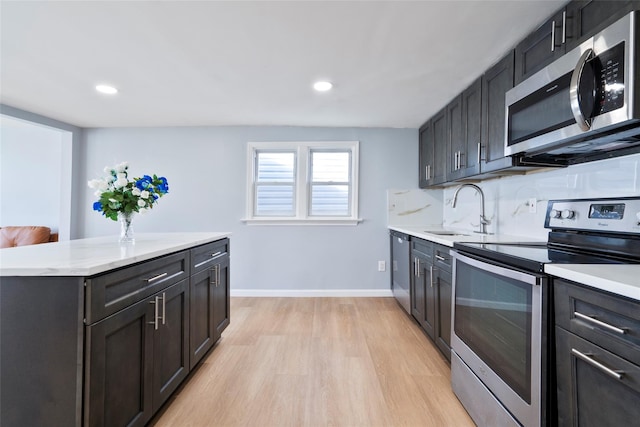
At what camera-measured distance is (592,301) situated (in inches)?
34.6

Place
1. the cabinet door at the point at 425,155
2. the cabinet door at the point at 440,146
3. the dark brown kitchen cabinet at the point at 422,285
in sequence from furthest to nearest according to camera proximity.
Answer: the cabinet door at the point at 425,155, the cabinet door at the point at 440,146, the dark brown kitchen cabinet at the point at 422,285

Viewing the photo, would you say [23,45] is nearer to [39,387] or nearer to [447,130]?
[39,387]

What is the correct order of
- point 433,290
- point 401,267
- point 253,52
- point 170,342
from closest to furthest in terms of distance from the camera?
point 170,342
point 253,52
point 433,290
point 401,267

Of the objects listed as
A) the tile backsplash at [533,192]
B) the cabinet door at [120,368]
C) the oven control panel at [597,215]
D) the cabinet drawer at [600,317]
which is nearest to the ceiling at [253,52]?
the tile backsplash at [533,192]

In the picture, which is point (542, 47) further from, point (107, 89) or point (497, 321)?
point (107, 89)

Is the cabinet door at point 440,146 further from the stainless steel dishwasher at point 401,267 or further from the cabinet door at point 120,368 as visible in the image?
the cabinet door at point 120,368

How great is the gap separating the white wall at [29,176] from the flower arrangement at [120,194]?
10.2 feet

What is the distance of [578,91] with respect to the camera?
118 cm

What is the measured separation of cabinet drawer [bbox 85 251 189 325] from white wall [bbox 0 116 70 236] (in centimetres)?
362

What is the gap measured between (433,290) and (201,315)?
169cm

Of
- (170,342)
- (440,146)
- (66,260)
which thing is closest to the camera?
(66,260)

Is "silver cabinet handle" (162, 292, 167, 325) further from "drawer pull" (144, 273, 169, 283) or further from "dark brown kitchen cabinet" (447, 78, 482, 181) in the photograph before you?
"dark brown kitchen cabinet" (447, 78, 482, 181)

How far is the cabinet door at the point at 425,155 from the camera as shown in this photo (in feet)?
11.2

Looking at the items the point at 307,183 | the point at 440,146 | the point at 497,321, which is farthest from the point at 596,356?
the point at 307,183
